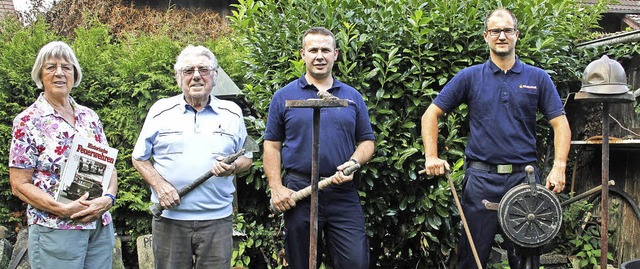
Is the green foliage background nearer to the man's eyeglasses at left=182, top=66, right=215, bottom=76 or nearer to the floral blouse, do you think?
the man's eyeglasses at left=182, top=66, right=215, bottom=76

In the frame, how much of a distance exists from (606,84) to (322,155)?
159 centimetres

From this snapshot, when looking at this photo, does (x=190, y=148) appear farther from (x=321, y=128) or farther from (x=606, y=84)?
(x=606, y=84)

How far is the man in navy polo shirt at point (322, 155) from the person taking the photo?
3.18 meters

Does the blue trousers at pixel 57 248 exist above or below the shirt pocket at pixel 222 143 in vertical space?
below

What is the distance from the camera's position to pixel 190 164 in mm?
2973

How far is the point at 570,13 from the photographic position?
477cm

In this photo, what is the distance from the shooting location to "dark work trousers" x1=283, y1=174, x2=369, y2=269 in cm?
321

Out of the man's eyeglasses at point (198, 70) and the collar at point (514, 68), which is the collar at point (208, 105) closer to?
the man's eyeglasses at point (198, 70)

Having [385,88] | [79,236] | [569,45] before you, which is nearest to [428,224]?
[385,88]

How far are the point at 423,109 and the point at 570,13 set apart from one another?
1655 mm

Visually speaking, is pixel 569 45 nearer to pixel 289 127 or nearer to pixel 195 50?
pixel 289 127

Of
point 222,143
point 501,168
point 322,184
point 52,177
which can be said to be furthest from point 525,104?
point 52,177

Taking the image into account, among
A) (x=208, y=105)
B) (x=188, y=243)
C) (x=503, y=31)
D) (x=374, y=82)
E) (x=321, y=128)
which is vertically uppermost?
(x=503, y=31)

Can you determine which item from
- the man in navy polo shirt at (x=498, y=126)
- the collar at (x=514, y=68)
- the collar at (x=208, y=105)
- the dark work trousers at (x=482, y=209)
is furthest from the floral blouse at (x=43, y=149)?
the collar at (x=514, y=68)
